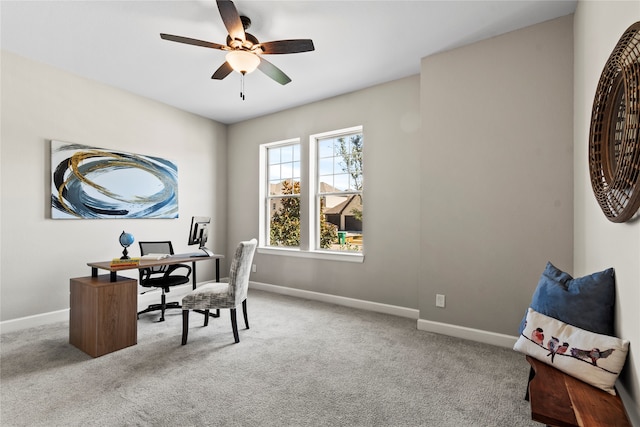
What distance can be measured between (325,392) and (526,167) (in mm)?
2407

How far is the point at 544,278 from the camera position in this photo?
1858mm

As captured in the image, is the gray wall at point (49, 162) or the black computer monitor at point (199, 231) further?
the black computer monitor at point (199, 231)

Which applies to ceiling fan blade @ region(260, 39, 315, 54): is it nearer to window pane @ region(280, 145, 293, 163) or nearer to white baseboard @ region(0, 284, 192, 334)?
window pane @ region(280, 145, 293, 163)

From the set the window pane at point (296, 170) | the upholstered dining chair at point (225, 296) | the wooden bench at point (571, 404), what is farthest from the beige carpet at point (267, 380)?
the window pane at point (296, 170)

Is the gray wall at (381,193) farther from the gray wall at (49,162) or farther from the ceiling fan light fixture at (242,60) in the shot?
the gray wall at (49,162)

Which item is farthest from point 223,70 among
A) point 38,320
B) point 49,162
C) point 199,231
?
point 38,320

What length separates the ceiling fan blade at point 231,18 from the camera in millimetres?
1926

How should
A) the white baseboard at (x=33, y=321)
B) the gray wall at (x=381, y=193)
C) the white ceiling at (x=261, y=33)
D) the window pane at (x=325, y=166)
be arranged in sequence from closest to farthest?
the white ceiling at (x=261, y=33), the white baseboard at (x=33, y=321), the gray wall at (x=381, y=193), the window pane at (x=325, y=166)

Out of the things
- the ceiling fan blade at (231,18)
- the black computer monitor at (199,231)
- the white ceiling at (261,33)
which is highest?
the white ceiling at (261,33)

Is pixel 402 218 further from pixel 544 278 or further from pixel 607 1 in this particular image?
pixel 607 1

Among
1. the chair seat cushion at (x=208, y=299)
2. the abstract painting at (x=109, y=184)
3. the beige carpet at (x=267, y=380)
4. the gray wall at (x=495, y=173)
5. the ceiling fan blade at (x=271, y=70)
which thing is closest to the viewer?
the beige carpet at (x=267, y=380)

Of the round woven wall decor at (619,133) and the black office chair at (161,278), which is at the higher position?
the round woven wall decor at (619,133)

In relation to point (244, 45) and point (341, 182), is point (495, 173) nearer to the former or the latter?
point (341, 182)

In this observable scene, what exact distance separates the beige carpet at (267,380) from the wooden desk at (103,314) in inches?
4.3
